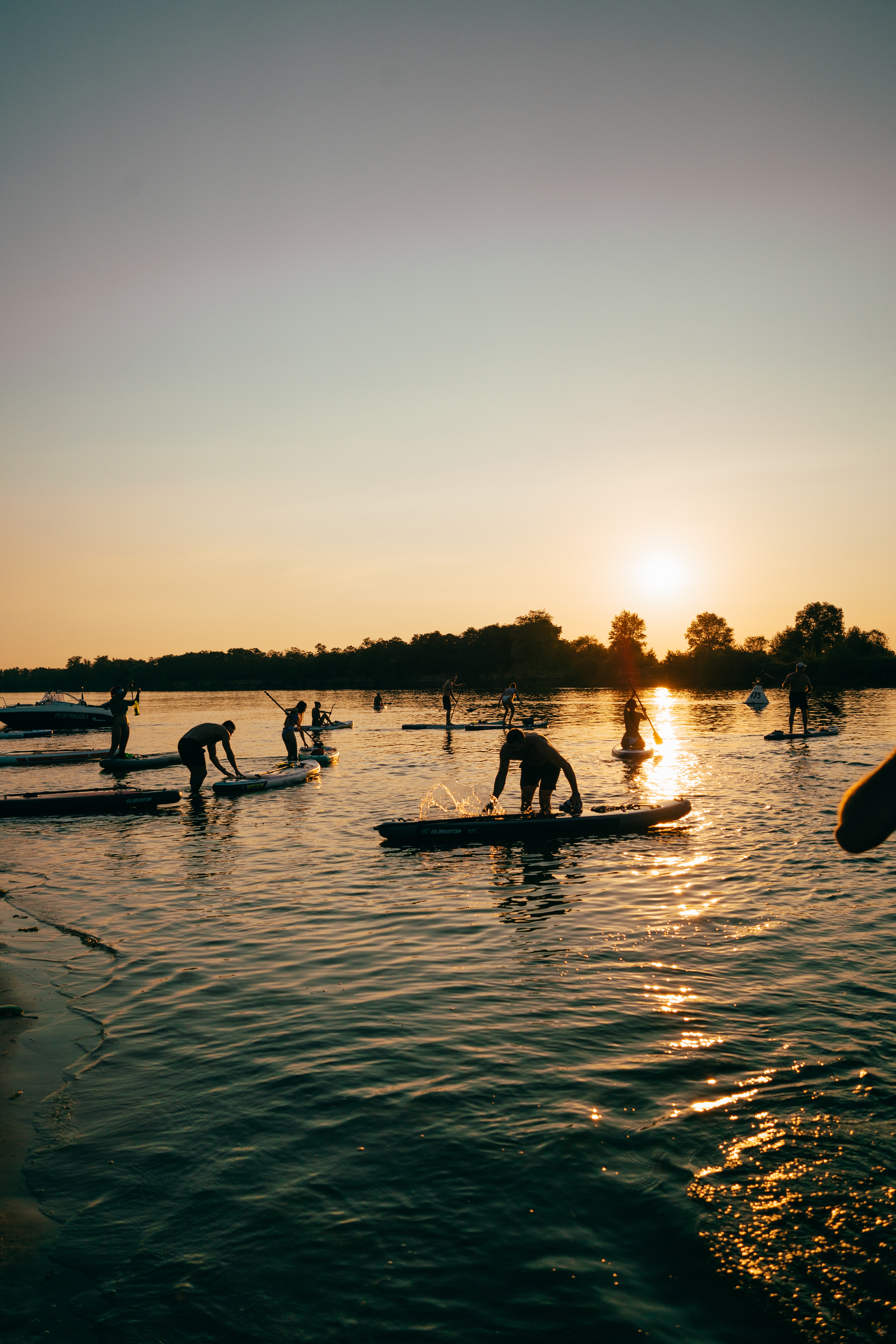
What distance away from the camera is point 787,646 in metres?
168

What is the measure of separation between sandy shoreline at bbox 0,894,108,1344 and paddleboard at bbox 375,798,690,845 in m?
6.52

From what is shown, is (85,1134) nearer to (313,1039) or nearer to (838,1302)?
(313,1039)

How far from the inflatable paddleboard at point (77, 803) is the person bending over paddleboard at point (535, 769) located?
944cm

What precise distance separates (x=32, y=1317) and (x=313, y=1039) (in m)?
3.41

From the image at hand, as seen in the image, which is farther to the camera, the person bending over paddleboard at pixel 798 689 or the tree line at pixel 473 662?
the tree line at pixel 473 662

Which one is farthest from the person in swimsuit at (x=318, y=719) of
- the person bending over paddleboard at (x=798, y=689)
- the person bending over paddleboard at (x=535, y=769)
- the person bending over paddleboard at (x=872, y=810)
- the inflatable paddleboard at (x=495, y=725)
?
the person bending over paddleboard at (x=872, y=810)

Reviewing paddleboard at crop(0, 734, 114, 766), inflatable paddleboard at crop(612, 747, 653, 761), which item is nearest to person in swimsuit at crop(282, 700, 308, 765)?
paddleboard at crop(0, 734, 114, 766)

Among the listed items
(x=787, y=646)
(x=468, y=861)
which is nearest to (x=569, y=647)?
(x=787, y=646)

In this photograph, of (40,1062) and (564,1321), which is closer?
(564,1321)

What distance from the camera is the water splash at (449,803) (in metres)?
19.5

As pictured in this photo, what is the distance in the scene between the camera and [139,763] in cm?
3012

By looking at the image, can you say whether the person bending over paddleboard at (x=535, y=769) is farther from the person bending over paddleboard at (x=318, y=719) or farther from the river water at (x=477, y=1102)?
the person bending over paddleboard at (x=318, y=719)

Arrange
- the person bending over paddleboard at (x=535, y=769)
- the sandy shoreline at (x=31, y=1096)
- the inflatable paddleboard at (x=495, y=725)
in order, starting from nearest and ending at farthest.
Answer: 1. the sandy shoreline at (x=31, y=1096)
2. the person bending over paddleboard at (x=535, y=769)
3. the inflatable paddleboard at (x=495, y=725)

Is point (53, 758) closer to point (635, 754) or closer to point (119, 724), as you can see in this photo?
point (119, 724)
